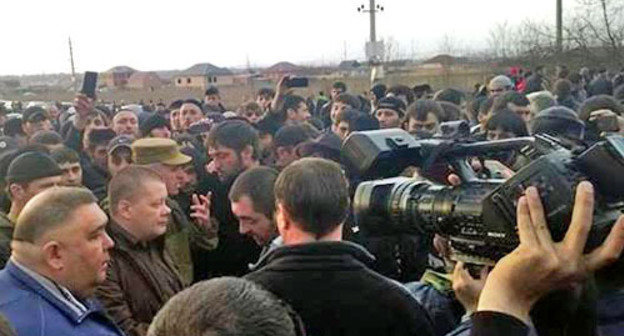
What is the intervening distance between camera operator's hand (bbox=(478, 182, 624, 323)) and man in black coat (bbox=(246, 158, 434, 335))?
1.09 meters

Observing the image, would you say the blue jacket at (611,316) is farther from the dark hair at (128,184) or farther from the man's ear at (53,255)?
the dark hair at (128,184)

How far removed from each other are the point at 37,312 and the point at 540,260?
6.48 ft

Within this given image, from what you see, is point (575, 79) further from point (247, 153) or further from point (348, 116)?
point (247, 153)

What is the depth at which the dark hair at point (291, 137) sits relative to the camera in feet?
19.1

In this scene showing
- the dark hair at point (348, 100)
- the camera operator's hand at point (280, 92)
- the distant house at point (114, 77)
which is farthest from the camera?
the distant house at point (114, 77)

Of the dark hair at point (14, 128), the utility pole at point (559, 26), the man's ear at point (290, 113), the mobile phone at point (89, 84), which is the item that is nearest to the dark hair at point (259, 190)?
the man's ear at point (290, 113)

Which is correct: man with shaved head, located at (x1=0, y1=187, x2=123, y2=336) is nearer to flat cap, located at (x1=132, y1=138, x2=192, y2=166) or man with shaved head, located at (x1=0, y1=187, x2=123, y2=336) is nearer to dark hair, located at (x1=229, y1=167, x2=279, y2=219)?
dark hair, located at (x1=229, y1=167, x2=279, y2=219)

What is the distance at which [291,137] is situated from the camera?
5.86 m

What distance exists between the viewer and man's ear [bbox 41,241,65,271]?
3055mm

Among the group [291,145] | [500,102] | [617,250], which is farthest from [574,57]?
[617,250]

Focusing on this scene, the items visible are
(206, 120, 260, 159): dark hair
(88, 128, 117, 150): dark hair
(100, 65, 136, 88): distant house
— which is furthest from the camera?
(100, 65, 136, 88): distant house

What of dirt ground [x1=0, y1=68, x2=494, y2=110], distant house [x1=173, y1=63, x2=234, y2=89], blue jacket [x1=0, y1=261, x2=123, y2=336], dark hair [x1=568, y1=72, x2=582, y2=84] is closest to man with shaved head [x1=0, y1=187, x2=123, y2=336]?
blue jacket [x1=0, y1=261, x2=123, y2=336]

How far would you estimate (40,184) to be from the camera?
455 cm

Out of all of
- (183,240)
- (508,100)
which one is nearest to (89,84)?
(508,100)
